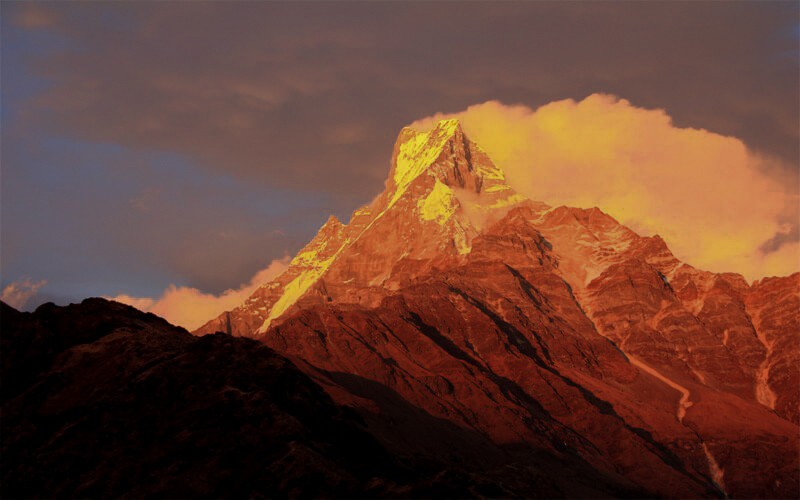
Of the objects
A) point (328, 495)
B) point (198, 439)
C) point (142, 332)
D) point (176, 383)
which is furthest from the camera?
point (142, 332)

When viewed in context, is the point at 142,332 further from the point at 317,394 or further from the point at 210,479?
the point at 210,479

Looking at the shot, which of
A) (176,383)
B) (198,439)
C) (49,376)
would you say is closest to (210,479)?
(198,439)

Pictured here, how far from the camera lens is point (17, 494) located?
509 ft

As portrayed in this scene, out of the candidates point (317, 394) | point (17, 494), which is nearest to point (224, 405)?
point (317, 394)

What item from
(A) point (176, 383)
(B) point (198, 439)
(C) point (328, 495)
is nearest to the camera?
(C) point (328, 495)

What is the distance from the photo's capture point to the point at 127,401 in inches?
6663

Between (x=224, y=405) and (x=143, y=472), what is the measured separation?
16374 millimetres

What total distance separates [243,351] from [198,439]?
23.9 m

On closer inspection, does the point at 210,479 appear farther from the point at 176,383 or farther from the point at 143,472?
the point at 176,383

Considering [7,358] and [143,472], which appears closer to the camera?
[143,472]

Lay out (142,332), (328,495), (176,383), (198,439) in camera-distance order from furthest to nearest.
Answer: (142,332) < (176,383) < (198,439) < (328,495)

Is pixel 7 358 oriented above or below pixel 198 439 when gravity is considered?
above

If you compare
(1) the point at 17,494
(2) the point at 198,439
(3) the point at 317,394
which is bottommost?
(1) the point at 17,494

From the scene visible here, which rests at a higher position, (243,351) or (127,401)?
(243,351)
